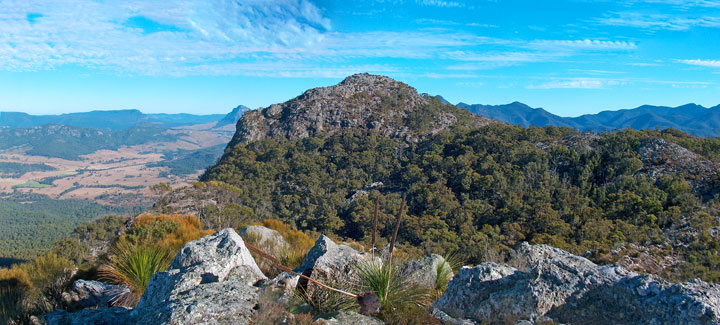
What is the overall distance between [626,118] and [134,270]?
457 ft

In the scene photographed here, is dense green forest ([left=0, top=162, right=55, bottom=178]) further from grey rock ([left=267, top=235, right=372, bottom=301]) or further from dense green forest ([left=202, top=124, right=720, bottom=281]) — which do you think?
grey rock ([left=267, top=235, right=372, bottom=301])

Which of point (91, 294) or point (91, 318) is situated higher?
point (91, 318)

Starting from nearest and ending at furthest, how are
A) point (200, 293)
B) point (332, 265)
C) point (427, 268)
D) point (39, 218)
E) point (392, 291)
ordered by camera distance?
point (200, 293)
point (392, 291)
point (332, 265)
point (427, 268)
point (39, 218)

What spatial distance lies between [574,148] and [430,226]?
1694 cm

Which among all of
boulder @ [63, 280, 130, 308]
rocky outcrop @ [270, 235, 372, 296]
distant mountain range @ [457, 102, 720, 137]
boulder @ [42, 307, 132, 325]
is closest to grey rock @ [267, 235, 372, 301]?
rocky outcrop @ [270, 235, 372, 296]

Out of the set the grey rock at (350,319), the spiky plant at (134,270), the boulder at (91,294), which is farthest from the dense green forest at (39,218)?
the grey rock at (350,319)

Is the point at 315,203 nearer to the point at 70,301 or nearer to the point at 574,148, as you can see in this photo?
the point at 574,148

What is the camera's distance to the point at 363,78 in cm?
7481

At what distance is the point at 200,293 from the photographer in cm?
349

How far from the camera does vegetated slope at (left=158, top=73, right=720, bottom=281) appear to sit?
16.7 meters

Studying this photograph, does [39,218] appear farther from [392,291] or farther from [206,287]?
[392,291]

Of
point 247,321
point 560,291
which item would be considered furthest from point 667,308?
point 247,321

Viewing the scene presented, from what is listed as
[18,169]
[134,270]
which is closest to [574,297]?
[134,270]

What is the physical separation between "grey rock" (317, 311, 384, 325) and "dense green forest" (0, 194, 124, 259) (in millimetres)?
62355
